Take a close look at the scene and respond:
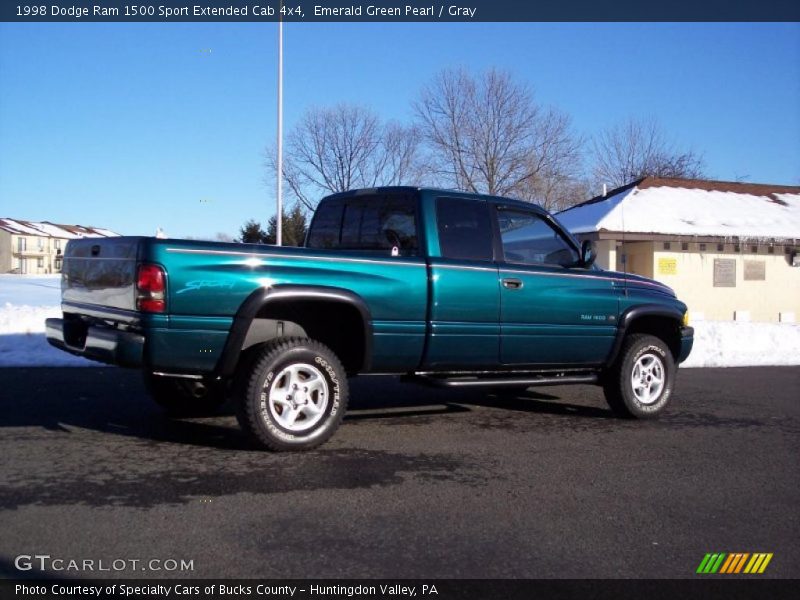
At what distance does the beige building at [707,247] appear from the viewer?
17.9 metres

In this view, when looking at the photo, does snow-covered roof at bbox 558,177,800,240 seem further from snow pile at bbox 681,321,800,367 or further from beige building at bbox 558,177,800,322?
snow pile at bbox 681,321,800,367

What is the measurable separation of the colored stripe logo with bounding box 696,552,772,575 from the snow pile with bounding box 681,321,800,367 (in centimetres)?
936

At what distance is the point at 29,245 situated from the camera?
77688 millimetres

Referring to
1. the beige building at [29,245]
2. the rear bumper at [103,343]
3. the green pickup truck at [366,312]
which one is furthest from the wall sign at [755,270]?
the beige building at [29,245]

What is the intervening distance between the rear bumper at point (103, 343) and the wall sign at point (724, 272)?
16.6m

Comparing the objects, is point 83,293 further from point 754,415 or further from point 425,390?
point 754,415

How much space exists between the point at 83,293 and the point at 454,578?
372 centimetres

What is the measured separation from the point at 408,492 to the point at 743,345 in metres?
10.9

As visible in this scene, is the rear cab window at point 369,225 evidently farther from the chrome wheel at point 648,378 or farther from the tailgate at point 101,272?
the chrome wheel at point 648,378

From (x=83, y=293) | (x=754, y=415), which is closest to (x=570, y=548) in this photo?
(x=83, y=293)

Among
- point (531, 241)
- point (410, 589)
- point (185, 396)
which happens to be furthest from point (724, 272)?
point (410, 589)

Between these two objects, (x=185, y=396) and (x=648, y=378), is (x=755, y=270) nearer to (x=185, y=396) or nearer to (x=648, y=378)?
(x=648, y=378)

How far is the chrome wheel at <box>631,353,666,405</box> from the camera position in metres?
7.27

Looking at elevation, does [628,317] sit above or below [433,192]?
below
